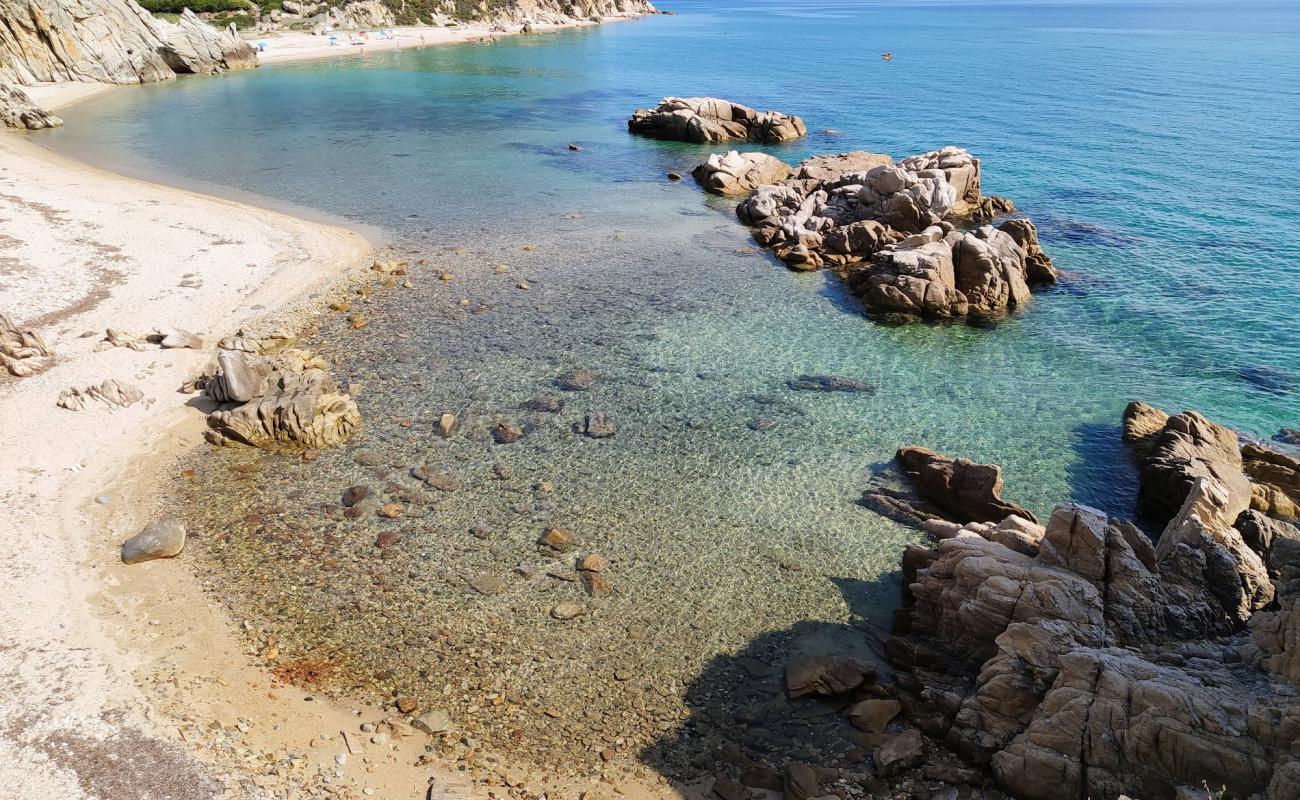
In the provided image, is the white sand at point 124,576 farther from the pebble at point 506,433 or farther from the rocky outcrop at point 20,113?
the rocky outcrop at point 20,113

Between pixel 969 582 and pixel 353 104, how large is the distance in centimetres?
7164

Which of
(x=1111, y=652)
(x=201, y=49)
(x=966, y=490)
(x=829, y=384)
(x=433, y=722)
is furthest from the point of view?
(x=201, y=49)

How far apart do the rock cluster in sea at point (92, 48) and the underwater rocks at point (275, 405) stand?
48.9 metres

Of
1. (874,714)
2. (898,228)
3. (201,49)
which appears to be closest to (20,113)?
(201,49)

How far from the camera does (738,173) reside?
47.1m

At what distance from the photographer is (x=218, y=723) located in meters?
11.7

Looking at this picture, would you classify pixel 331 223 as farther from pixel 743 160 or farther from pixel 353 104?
pixel 353 104

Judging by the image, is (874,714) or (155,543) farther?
(155,543)

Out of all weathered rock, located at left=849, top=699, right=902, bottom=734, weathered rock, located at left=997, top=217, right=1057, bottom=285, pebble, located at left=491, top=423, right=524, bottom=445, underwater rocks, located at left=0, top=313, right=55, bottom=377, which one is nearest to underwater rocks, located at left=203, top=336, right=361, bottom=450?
pebble, located at left=491, top=423, right=524, bottom=445

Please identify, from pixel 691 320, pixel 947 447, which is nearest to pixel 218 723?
pixel 947 447

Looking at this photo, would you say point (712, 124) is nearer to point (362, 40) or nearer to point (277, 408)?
point (277, 408)

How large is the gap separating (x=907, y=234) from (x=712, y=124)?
27.3 meters

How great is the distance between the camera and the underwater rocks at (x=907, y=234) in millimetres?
29531

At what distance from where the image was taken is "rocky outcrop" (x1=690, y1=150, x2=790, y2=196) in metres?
46.1
